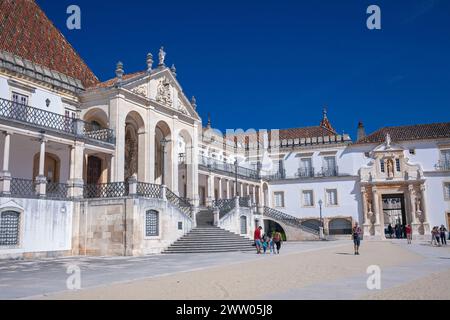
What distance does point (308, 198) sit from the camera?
129ft

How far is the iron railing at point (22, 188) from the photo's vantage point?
17200 millimetres

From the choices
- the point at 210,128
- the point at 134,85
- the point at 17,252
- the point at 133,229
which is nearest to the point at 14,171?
the point at 17,252

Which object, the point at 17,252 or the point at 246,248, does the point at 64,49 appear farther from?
the point at 246,248

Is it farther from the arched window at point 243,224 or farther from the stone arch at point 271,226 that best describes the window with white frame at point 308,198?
the arched window at point 243,224

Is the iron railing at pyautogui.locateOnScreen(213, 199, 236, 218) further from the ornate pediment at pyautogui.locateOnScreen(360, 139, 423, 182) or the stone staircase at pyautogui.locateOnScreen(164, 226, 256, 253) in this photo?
the ornate pediment at pyautogui.locateOnScreen(360, 139, 423, 182)

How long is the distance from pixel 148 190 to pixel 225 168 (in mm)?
16235

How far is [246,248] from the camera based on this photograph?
2172 centimetres

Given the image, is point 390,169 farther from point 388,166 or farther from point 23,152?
point 23,152

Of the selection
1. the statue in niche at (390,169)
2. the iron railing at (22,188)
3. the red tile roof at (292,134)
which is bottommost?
the iron railing at (22,188)

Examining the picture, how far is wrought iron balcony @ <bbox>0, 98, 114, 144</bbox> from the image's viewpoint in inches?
705

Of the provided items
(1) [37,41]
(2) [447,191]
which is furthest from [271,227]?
(1) [37,41]

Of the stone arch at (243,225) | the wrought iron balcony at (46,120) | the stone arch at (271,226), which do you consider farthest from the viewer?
the stone arch at (271,226)

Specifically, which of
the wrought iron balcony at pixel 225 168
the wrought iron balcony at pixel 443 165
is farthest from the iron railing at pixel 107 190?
the wrought iron balcony at pixel 443 165

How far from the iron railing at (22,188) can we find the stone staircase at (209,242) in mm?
6282
